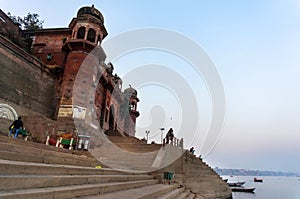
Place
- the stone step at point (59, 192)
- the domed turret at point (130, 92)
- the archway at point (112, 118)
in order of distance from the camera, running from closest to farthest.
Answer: the stone step at point (59, 192), the archway at point (112, 118), the domed turret at point (130, 92)

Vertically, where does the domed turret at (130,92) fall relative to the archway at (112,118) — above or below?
above

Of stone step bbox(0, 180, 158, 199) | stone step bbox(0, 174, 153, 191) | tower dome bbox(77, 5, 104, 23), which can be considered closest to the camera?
stone step bbox(0, 180, 158, 199)

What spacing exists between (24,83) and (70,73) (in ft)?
11.7

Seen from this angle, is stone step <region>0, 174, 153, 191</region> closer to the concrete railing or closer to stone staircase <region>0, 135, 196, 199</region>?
stone staircase <region>0, 135, 196, 199</region>

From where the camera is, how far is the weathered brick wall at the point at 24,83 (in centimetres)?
1557

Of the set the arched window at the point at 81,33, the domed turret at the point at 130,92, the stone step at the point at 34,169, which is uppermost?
the arched window at the point at 81,33

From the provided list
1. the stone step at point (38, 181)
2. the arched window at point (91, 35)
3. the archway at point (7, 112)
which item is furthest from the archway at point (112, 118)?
the stone step at point (38, 181)

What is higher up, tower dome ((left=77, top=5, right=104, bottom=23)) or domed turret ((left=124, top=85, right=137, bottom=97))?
tower dome ((left=77, top=5, right=104, bottom=23))

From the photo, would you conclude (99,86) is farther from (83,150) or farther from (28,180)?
(28,180)

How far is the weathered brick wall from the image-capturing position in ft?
51.1

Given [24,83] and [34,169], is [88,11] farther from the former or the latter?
[34,169]

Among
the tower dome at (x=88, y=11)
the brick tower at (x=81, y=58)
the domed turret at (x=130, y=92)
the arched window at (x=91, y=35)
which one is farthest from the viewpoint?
the domed turret at (x=130, y=92)

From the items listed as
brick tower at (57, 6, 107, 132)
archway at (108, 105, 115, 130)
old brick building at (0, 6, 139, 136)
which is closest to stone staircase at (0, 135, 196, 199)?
→ old brick building at (0, 6, 139, 136)

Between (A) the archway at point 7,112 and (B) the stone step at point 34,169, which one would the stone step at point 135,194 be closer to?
(B) the stone step at point 34,169
